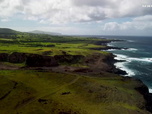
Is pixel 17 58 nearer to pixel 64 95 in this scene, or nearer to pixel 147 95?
pixel 64 95

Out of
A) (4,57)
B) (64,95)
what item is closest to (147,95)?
(64,95)

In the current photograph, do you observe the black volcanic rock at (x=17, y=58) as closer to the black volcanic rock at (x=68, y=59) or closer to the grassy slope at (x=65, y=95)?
the black volcanic rock at (x=68, y=59)

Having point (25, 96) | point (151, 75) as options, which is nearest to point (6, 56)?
point (25, 96)

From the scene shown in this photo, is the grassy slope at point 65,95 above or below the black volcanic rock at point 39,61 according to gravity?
below

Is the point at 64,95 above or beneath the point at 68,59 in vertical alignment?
beneath

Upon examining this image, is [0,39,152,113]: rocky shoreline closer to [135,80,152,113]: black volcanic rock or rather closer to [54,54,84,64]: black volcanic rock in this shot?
[54,54,84,64]: black volcanic rock

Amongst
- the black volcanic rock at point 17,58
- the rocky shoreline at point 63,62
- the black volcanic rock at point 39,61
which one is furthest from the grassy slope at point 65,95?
the black volcanic rock at point 17,58

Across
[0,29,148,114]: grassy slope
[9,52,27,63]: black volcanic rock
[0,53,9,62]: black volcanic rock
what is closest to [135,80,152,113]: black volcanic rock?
[0,29,148,114]: grassy slope

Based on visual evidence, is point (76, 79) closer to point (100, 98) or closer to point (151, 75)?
point (100, 98)

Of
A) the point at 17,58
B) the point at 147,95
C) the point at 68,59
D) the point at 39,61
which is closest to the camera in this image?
the point at 147,95
